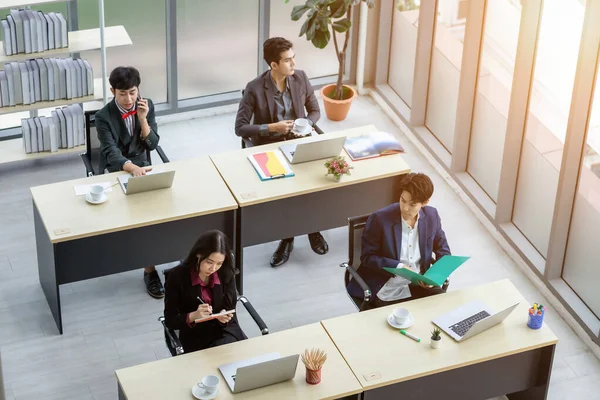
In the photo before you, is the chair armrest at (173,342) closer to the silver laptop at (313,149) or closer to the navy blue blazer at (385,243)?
the navy blue blazer at (385,243)

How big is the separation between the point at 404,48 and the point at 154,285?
369 cm

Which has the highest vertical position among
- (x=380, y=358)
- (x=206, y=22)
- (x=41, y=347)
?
(x=206, y=22)

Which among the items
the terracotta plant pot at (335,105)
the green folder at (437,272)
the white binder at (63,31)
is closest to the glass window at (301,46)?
the terracotta plant pot at (335,105)

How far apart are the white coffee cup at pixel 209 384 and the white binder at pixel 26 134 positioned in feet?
12.8

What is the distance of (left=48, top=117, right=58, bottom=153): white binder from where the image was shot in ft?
27.5

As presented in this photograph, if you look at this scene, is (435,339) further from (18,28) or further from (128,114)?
(18,28)

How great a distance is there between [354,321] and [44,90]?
3783 millimetres

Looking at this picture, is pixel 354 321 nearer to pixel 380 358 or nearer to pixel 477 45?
pixel 380 358

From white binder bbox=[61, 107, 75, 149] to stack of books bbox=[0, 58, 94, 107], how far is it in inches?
5.0

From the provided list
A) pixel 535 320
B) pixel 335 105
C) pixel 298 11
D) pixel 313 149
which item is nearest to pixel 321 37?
pixel 298 11

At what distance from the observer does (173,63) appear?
9.28 meters

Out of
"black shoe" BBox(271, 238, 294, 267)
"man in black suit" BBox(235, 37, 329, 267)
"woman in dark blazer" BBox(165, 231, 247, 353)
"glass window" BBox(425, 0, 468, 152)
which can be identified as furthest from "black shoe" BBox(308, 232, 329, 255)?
"woman in dark blazer" BBox(165, 231, 247, 353)

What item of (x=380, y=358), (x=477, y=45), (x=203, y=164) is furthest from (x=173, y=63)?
(x=380, y=358)

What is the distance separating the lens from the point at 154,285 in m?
7.31
